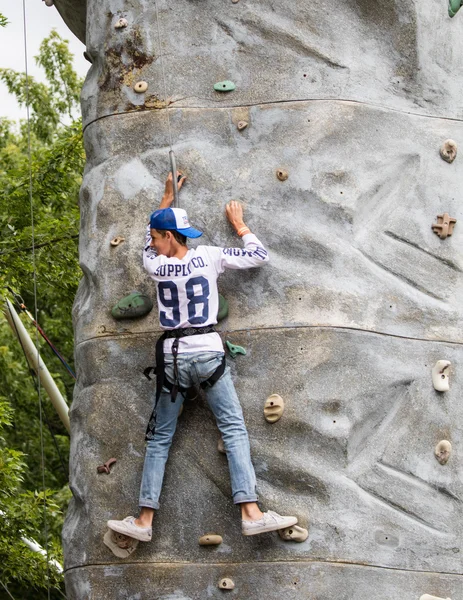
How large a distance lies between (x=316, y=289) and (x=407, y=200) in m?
0.85

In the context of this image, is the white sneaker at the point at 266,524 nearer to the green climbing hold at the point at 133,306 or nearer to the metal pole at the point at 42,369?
the green climbing hold at the point at 133,306

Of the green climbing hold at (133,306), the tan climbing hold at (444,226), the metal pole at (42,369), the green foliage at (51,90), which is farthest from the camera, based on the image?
the green foliage at (51,90)

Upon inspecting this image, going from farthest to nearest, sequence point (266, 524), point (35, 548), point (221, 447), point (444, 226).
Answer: point (35, 548)
point (444, 226)
point (221, 447)
point (266, 524)

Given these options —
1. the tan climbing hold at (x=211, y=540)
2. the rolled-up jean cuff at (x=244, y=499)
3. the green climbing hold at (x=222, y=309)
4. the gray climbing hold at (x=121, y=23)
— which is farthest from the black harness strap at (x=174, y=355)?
the gray climbing hold at (x=121, y=23)

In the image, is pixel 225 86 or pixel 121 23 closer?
pixel 225 86

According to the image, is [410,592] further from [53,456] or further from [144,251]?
[53,456]

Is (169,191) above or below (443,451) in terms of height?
above

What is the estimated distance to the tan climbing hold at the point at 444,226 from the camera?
7891 millimetres

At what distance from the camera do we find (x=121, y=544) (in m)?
7.50

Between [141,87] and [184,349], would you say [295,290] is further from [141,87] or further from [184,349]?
[141,87]

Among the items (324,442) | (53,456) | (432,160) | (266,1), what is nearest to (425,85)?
(432,160)

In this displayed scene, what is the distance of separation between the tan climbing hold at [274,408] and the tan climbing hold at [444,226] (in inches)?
56.5

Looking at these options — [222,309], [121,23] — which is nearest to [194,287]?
[222,309]

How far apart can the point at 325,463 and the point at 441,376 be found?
858 mm
